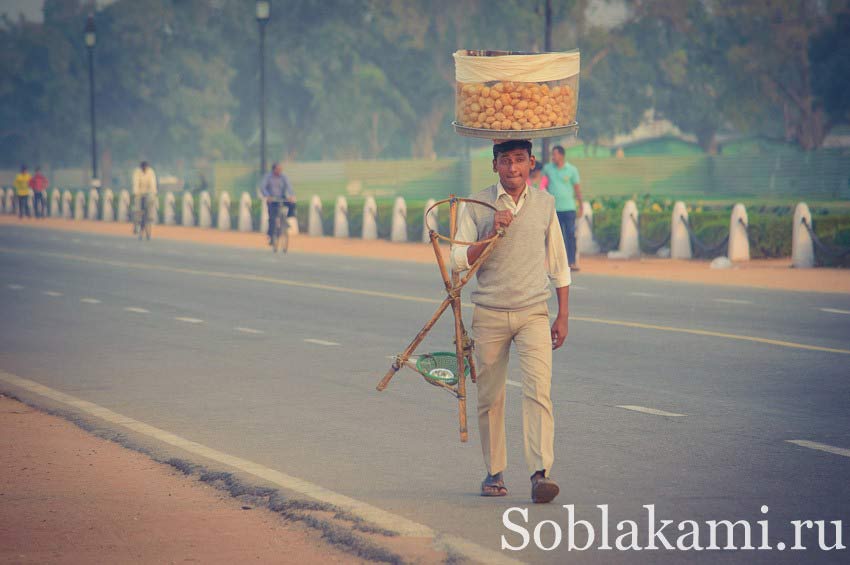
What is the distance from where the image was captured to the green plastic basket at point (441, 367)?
658 centimetres

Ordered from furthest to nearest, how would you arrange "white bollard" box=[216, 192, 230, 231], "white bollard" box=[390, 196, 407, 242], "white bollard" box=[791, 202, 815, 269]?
"white bollard" box=[216, 192, 230, 231] → "white bollard" box=[390, 196, 407, 242] → "white bollard" box=[791, 202, 815, 269]

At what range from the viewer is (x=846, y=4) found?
198 ft

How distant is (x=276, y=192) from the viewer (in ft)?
96.6

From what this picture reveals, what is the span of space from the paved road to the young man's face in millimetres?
1553

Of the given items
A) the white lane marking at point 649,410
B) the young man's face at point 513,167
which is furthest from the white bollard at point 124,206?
A: the young man's face at point 513,167

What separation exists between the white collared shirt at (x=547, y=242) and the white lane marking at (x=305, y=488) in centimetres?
124

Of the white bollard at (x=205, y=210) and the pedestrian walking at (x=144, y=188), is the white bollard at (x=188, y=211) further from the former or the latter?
the pedestrian walking at (x=144, y=188)

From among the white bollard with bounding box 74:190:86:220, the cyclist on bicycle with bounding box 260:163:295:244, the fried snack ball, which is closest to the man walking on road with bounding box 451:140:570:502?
the fried snack ball

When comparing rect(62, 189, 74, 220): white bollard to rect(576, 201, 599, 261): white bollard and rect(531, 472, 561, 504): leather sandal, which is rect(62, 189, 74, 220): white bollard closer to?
rect(576, 201, 599, 261): white bollard

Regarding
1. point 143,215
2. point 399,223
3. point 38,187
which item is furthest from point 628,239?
point 38,187

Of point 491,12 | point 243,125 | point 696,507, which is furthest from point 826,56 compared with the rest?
point 696,507

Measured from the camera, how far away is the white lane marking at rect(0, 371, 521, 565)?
5648mm

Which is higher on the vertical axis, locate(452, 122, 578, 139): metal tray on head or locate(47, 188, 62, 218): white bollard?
locate(452, 122, 578, 139): metal tray on head

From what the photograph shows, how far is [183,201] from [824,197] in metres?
24.1
